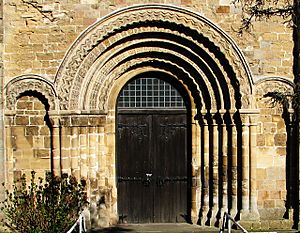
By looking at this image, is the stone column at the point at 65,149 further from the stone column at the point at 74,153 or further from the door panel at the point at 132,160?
the door panel at the point at 132,160

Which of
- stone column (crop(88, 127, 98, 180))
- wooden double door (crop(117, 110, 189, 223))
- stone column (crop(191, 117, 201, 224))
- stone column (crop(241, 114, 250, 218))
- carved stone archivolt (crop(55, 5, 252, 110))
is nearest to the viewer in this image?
carved stone archivolt (crop(55, 5, 252, 110))

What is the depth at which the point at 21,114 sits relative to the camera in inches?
486

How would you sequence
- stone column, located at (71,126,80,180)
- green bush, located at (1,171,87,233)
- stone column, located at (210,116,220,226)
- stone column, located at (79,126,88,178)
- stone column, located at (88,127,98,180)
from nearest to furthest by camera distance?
1. green bush, located at (1,171,87,233)
2. stone column, located at (71,126,80,180)
3. stone column, located at (79,126,88,178)
4. stone column, located at (88,127,98,180)
5. stone column, located at (210,116,220,226)

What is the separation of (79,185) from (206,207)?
10.1 ft

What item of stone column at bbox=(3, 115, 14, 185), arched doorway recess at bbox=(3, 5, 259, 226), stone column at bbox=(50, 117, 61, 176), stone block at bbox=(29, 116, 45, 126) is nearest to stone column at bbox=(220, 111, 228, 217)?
arched doorway recess at bbox=(3, 5, 259, 226)

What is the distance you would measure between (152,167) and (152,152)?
355mm

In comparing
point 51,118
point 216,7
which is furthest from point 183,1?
point 51,118

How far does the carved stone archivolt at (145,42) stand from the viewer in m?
12.0

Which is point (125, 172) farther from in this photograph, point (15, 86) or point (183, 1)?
point (183, 1)

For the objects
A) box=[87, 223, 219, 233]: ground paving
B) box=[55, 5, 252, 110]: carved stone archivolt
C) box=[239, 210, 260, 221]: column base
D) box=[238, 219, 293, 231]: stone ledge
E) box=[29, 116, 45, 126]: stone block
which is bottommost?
box=[87, 223, 219, 233]: ground paving

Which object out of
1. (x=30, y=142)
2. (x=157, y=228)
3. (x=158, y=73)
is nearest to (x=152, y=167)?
(x=157, y=228)

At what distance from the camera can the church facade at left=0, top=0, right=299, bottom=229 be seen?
12.1 m

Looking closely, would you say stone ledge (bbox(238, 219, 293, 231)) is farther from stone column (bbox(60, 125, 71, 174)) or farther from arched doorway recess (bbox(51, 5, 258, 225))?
stone column (bbox(60, 125, 71, 174))

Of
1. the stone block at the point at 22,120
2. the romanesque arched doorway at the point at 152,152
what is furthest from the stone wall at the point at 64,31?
the romanesque arched doorway at the point at 152,152
